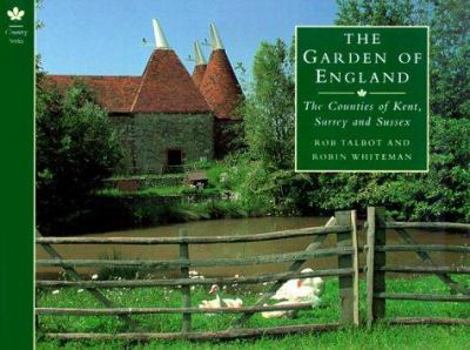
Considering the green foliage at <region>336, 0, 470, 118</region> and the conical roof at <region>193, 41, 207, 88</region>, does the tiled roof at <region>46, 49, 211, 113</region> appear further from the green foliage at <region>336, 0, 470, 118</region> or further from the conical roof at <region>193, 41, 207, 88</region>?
the green foliage at <region>336, 0, 470, 118</region>

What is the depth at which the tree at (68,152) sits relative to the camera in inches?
230

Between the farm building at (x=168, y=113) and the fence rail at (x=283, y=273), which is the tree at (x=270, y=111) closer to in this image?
the farm building at (x=168, y=113)

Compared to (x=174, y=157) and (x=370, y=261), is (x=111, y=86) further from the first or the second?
(x=370, y=261)

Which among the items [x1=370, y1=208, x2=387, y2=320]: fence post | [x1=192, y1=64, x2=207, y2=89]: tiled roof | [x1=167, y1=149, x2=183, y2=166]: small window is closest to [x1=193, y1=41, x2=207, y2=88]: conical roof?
[x1=192, y1=64, x2=207, y2=89]: tiled roof

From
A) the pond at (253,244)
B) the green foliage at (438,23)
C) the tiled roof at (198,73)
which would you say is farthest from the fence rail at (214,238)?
the green foliage at (438,23)

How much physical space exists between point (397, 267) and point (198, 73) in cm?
207

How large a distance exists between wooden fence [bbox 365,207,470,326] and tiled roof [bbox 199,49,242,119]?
1253 millimetres

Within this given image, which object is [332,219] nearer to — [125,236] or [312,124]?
[312,124]

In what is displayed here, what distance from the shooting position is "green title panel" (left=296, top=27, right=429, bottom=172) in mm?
5078

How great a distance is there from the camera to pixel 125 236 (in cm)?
646

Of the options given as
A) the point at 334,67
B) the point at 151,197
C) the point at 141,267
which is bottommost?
the point at 141,267

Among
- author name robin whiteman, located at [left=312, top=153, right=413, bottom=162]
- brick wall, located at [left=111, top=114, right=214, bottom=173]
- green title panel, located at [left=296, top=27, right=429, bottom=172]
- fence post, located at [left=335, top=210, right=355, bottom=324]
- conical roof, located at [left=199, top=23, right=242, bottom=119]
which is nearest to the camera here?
green title panel, located at [left=296, top=27, right=429, bottom=172]
